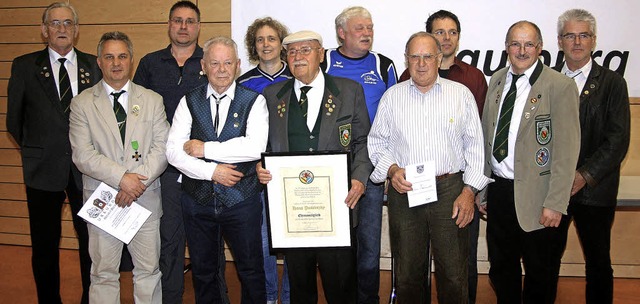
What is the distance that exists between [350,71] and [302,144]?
834 mm

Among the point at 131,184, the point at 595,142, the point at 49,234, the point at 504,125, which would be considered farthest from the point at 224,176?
the point at 595,142

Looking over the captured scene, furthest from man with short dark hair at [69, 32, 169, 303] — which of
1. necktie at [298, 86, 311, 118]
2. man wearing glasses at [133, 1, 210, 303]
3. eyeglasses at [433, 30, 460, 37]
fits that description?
eyeglasses at [433, 30, 460, 37]

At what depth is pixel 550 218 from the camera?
10.1ft

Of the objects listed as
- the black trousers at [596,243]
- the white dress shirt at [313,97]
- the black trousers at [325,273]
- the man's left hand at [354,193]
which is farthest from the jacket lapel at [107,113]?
the black trousers at [596,243]

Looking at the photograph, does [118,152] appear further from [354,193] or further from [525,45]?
[525,45]

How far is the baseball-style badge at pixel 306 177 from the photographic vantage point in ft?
9.92

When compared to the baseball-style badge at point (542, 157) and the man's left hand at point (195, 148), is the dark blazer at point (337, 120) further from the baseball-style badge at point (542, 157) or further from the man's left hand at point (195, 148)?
the baseball-style badge at point (542, 157)

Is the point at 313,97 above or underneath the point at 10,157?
above

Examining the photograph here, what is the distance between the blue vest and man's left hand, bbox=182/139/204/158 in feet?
0.28

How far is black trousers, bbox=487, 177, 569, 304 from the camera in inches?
125

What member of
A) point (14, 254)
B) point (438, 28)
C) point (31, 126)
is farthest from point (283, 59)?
point (14, 254)

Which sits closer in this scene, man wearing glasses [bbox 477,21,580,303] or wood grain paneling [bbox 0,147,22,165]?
man wearing glasses [bbox 477,21,580,303]

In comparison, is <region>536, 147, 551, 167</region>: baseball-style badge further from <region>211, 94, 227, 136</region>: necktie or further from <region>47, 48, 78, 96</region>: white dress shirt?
<region>47, 48, 78, 96</region>: white dress shirt

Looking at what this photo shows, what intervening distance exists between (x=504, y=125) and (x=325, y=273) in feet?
4.57
